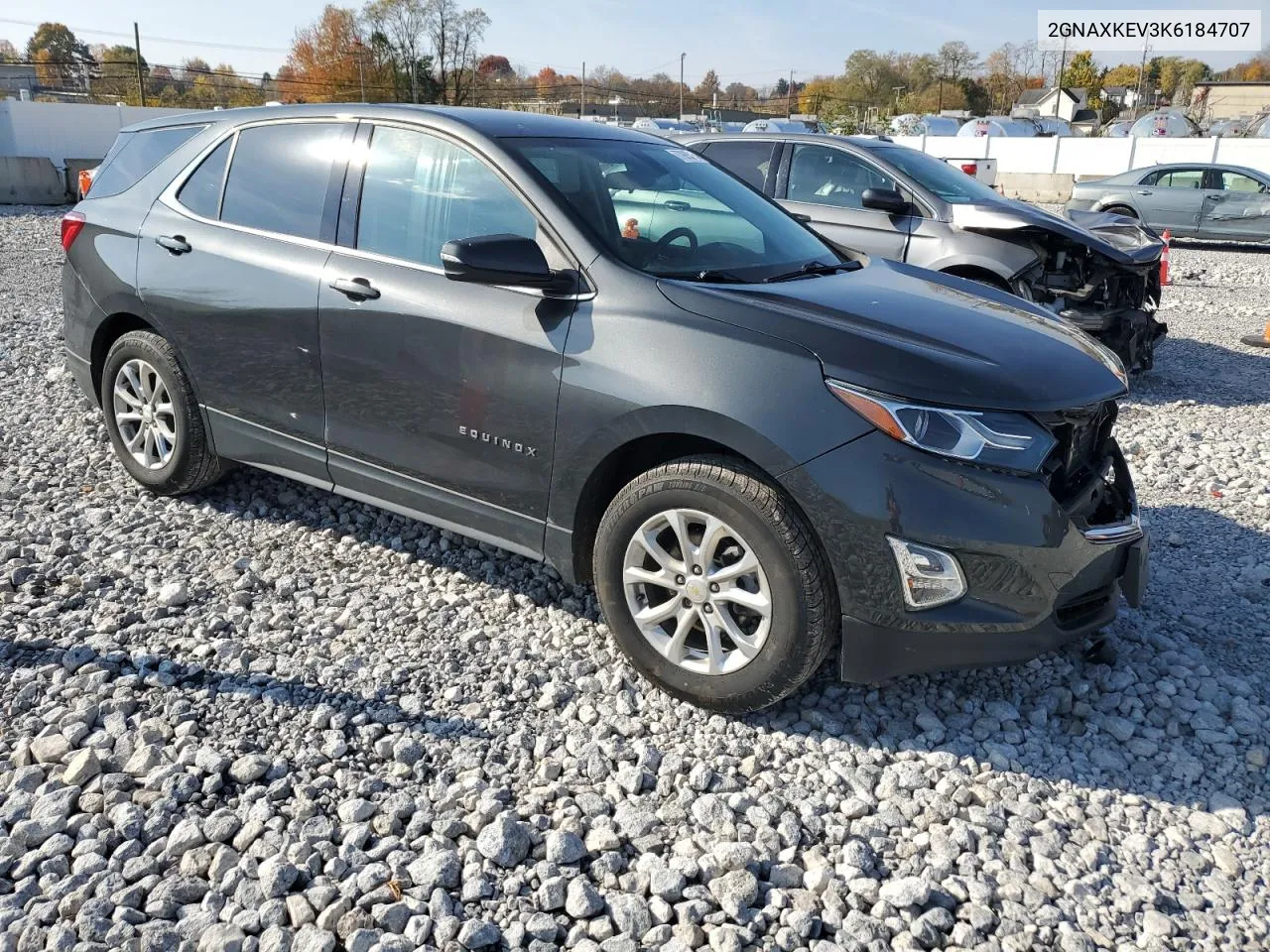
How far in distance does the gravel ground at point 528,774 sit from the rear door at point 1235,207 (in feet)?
51.3

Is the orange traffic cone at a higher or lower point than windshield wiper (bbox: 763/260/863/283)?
lower

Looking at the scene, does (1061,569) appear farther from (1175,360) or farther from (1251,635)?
(1175,360)

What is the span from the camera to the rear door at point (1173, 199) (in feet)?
57.8

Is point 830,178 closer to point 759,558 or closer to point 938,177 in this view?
point 938,177

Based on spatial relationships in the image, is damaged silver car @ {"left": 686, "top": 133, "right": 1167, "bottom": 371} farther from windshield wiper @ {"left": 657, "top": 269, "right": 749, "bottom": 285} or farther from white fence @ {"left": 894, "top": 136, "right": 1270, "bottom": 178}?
white fence @ {"left": 894, "top": 136, "right": 1270, "bottom": 178}

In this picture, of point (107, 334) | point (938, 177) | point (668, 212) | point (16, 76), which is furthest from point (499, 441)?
point (16, 76)

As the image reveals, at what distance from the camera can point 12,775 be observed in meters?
2.85

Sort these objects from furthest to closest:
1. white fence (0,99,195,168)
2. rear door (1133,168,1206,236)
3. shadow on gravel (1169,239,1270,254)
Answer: white fence (0,99,195,168), shadow on gravel (1169,239,1270,254), rear door (1133,168,1206,236)

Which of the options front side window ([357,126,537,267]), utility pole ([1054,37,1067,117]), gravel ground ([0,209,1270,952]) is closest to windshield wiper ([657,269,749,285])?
front side window ([357,126,537,267])

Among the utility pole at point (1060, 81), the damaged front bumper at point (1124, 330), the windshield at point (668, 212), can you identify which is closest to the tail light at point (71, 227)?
the windshield at point (668, 212)

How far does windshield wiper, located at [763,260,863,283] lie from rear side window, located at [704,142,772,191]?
14.1ft

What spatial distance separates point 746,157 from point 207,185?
192 inches

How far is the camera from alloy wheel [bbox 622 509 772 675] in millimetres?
3082

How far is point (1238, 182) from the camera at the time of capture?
17.4 meters
